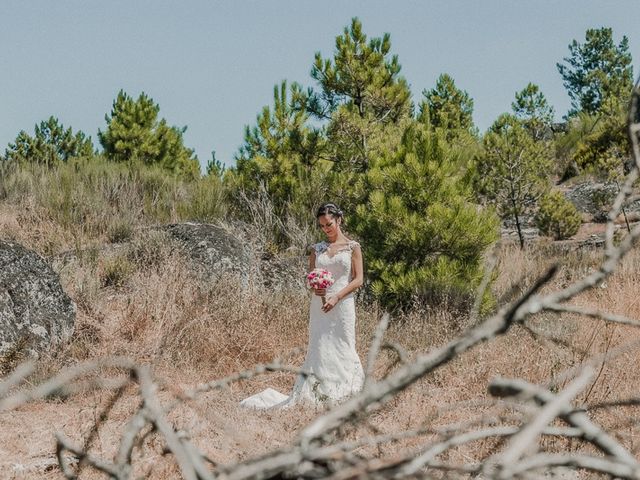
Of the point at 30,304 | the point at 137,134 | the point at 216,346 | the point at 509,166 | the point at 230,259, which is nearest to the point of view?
the point at 216,346

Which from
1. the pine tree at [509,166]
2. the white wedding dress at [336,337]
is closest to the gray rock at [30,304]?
the white wedding dress at [336,337]

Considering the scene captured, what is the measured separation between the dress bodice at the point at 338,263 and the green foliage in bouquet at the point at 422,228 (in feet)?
9.60

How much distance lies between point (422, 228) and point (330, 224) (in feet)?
10.8

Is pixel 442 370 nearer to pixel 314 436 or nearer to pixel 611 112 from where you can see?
pixel 314 436

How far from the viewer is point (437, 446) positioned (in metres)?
0.60

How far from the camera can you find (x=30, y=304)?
7805mm

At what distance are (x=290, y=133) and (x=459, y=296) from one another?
5.40m

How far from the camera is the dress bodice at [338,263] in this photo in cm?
705

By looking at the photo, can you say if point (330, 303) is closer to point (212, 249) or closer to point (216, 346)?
point (216, 346)

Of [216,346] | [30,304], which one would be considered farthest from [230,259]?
[30,304]

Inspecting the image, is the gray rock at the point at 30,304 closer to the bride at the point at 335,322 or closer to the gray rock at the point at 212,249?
the gray rock at the point at 212,249

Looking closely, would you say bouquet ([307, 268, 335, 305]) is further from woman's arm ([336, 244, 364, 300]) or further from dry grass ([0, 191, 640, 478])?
dry grass ([0, 191, 640, 478])

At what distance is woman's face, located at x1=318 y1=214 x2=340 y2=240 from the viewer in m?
7.00

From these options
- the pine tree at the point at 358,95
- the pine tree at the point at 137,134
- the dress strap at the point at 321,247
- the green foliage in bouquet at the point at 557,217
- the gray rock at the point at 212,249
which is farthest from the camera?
the pine tree at the point at 137,134
